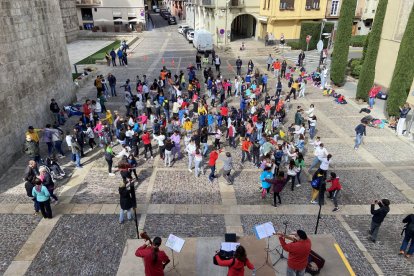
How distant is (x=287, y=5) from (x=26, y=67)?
33.5m

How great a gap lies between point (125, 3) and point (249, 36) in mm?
20970

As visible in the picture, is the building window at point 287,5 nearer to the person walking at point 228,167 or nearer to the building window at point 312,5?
the building window at point 312,5

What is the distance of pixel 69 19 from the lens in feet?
152

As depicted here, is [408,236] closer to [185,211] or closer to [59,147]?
[185,211]

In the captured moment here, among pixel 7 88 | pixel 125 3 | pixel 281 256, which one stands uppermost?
pixel 125 3

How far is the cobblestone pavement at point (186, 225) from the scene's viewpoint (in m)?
10.2

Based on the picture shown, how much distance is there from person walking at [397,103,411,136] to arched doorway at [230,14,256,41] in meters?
33.7

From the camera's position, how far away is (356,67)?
91.1ft

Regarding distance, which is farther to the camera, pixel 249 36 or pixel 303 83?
pixel 249 36

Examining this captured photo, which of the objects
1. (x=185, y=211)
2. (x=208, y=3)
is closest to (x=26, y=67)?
(x=185, y=211)

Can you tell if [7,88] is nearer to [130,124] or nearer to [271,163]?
[130,124]

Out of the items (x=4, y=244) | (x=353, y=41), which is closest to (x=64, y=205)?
(x=4, y=244)

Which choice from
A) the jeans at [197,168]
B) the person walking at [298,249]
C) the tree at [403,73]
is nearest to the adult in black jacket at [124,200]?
the jeans at [197,168]

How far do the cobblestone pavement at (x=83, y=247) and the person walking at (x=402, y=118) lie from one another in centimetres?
1501
